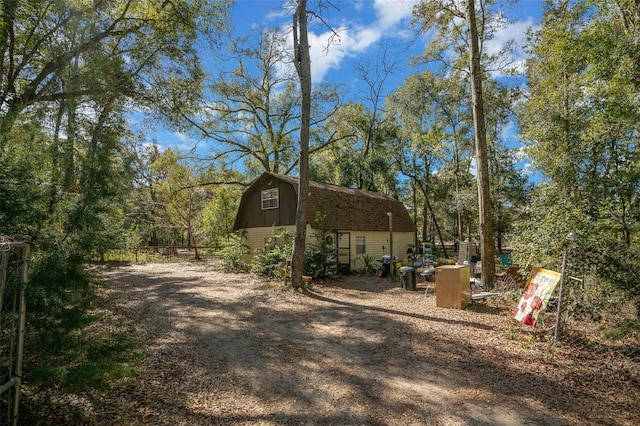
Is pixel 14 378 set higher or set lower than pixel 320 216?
lower

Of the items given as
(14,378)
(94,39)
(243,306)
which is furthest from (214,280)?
(14,378)

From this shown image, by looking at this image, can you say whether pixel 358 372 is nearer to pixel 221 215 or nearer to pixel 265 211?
pixel 265 211

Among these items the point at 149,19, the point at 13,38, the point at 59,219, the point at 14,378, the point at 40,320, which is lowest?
the point at 14,378

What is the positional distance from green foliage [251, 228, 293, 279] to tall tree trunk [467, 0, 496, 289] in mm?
6585

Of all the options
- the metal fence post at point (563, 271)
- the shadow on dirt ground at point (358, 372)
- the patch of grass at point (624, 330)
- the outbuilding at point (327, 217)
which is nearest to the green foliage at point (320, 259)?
the outbuilding at point (327, 217)

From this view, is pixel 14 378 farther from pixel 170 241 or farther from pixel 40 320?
pixel 170 241

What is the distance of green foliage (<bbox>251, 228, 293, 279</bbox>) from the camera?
1268cm

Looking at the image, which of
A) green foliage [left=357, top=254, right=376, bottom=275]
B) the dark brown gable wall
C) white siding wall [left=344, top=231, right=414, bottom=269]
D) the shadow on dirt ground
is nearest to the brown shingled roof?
white siding wall [left=344, top=231, right=414, bottom=269]

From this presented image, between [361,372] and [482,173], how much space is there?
7.11 meters

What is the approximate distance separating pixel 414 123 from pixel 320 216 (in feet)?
49.0

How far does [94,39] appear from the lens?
846 cm

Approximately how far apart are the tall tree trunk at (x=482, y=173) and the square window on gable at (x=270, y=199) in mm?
9482

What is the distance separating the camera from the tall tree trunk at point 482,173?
920 centimetres

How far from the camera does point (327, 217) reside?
15516mm
